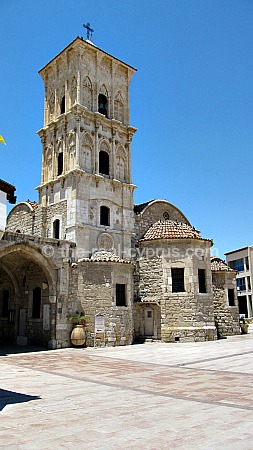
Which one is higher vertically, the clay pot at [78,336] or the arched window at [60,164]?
the arched window at [60,164]

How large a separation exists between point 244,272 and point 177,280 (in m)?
32.0

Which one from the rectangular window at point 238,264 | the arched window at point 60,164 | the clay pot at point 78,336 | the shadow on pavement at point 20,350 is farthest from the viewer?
the rectangular window at point 238,264

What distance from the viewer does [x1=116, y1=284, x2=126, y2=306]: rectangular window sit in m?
20.2

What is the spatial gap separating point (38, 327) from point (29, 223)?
7.18 meters

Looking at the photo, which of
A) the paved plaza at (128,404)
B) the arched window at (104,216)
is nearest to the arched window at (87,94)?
the arched window at (104,216)

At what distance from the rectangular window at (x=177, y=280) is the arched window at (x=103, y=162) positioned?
7287 millimetres

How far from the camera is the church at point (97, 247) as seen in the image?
19.5 meters

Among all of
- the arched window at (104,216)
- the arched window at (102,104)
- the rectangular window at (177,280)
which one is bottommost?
the rectangular window at (177,280)

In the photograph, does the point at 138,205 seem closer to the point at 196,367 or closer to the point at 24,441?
the point at 196,367

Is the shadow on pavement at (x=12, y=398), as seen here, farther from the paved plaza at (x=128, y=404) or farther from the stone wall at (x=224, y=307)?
the stone wall at (x=224, y=307)

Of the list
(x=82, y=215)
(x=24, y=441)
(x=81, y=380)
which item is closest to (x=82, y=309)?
(x=82, y=215)

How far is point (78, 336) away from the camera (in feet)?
61.4

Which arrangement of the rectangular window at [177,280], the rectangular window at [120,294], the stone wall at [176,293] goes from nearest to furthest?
the rectangular window at [120,294]
the stone wall at [176,293]
the rectangular window at [177,280]

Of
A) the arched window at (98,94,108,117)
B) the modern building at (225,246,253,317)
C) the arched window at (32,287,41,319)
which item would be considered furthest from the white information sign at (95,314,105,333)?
the modern building at (225,246,253,317)
